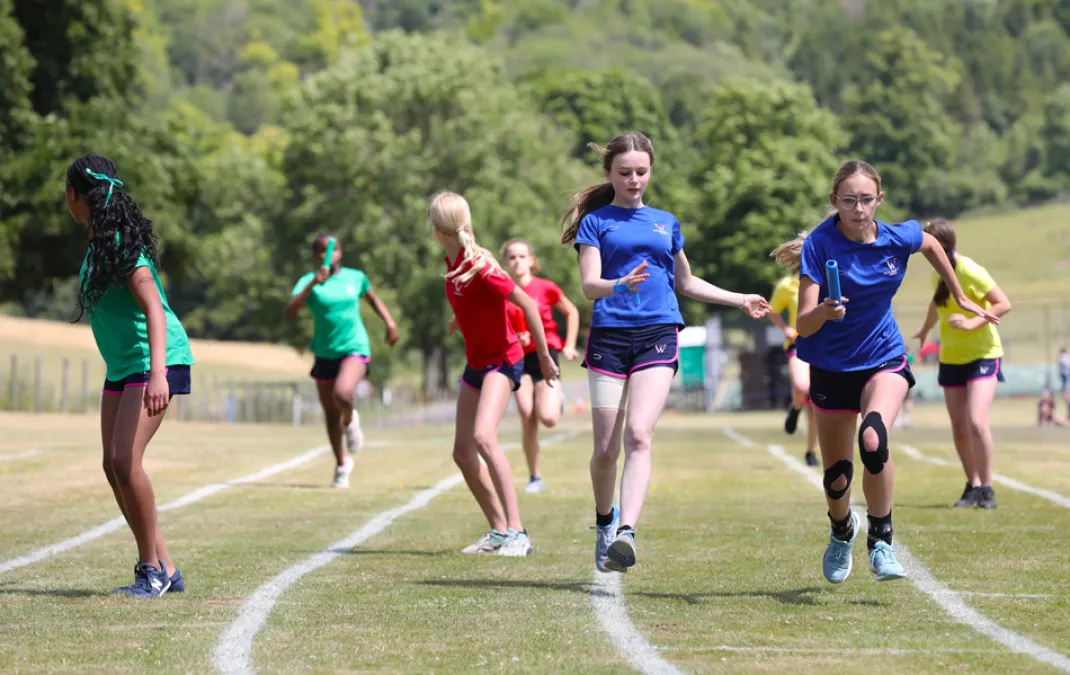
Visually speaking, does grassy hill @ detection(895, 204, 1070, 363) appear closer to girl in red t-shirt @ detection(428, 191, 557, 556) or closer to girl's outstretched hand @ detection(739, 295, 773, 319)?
girl in red t-shirt @ detection(428, 191, 557, 556)

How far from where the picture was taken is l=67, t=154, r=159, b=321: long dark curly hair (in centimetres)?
793

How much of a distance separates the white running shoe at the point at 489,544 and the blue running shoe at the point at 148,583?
7.80 ft

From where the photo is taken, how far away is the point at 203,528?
11727 mm

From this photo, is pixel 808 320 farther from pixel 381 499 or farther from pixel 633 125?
pixel 633 125

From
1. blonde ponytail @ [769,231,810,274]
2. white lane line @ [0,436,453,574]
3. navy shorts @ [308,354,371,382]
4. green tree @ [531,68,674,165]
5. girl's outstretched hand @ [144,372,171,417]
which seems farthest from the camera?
green tree @ [531,68,674,165]

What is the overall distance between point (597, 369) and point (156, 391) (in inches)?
83.1

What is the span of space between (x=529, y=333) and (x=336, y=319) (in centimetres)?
219

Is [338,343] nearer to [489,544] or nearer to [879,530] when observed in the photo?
[489,544]

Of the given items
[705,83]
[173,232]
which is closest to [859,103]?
[705,83]

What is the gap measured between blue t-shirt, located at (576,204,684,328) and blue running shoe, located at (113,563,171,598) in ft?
7.94

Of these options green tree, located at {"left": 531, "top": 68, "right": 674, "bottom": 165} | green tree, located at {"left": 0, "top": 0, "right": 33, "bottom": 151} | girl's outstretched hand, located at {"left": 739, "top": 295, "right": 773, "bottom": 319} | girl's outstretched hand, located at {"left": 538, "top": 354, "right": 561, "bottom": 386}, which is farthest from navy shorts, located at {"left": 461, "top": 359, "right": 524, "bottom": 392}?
green tree, located at {"left": 531, "top": 68, "right": 674, "bottom": 165}

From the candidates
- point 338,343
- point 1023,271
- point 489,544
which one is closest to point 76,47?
point 338,343

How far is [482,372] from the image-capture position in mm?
9984

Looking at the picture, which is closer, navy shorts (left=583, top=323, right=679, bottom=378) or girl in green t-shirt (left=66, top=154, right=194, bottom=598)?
girl in green t-shirt (left=66, top=154, right=194, bottom=598)
